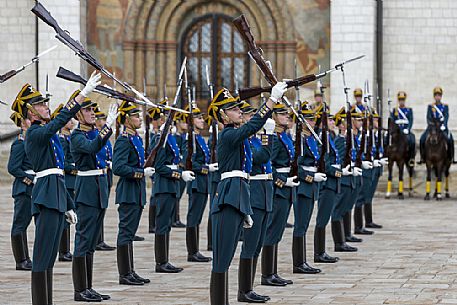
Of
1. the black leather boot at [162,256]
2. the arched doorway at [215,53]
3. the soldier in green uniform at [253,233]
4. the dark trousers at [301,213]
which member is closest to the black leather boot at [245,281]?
the soldier in green uniform at [253,233]

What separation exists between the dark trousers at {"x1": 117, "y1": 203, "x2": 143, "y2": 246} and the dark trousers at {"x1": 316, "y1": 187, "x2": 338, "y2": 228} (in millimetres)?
2525

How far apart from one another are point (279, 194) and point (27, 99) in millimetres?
2835

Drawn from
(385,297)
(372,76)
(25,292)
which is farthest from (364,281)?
(372,76)

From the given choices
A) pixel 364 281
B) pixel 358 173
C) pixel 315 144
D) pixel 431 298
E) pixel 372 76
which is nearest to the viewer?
pixel 431 298

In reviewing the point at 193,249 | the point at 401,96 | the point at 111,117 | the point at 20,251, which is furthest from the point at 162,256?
the point at 401,96

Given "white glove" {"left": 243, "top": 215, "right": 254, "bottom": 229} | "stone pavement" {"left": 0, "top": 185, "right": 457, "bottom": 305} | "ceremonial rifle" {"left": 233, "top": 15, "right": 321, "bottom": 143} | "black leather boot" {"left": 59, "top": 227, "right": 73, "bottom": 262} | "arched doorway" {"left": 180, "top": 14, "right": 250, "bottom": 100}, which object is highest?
"arched doorway" {"left": 180, "top": 14, "right": 250, "bottom": 100}

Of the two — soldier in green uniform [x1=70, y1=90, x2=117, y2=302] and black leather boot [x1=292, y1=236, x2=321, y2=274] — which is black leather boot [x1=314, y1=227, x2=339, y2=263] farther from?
soldier in green uniform [x1=70, y1=90, x2=117, y2=302]

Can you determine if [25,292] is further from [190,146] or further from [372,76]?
[372,76]

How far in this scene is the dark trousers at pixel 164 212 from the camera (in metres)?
12.8

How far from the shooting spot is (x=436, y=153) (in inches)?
897

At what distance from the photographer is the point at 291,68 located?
85.1 ft

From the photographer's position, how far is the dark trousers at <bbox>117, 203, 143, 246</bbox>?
1179 cm

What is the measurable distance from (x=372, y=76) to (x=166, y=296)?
15043mm

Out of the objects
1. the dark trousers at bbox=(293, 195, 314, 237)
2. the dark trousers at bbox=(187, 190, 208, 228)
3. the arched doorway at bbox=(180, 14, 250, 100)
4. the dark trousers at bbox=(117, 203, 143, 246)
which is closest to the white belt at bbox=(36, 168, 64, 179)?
the dark trousers at bbox=(117, 203, 143, 246)
